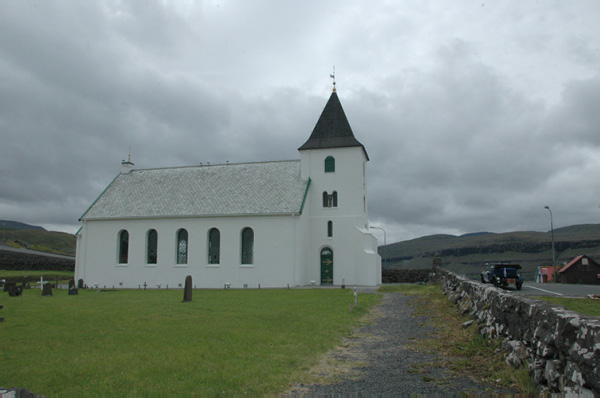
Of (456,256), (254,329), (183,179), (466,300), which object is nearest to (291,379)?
(254,329)

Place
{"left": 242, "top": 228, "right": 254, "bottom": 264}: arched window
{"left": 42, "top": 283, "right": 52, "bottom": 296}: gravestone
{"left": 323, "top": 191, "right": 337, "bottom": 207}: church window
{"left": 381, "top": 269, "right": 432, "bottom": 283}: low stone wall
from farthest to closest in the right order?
{"left": 381, "top": 269, "right": 432, "bottom": 283}: low stone wall
{"left": 323, "top": 191, "right": 337, "bottom": 207}: church window
{"left": 242, "top": 228, "right": 254, "bottom": 264}: arched window
{"left": 42, "top": 283, "right": 52, "bottom": 296}: gravestone

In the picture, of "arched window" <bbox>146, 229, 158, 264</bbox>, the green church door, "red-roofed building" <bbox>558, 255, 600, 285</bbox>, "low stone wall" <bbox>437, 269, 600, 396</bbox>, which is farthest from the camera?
"arched window" <bbox>146, 229, 158, 264</bbox>

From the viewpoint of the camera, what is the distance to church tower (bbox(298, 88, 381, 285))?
38750 mm

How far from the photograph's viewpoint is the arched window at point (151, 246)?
40969mm

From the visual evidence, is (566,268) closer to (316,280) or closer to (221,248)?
(316,280)

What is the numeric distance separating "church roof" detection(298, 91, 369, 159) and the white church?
10 centimetres

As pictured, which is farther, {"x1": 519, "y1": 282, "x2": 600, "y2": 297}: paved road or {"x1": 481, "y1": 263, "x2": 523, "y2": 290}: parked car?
{"x1": 481, "y1": 263, "x2": 523, "y2": 290}: parked car

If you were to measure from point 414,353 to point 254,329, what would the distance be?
511 centimetres

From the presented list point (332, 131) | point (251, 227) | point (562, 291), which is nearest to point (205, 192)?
point (251, 227)

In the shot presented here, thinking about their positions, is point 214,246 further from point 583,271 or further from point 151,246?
point 583,271

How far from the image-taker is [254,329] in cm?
1335

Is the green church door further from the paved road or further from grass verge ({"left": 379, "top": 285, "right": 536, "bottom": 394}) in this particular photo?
grass verge ({"left": 379, "top": 285, "right": 536, "bottom": 394})

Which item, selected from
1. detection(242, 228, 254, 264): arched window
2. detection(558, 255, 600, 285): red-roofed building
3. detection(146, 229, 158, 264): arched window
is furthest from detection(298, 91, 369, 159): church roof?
detection(558, 255, 600, 285): red-roofed building

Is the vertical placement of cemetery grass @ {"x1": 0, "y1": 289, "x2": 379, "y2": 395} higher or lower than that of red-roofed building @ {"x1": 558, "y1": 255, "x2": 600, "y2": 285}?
lower
